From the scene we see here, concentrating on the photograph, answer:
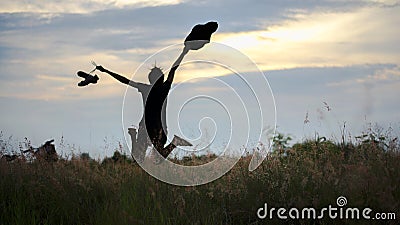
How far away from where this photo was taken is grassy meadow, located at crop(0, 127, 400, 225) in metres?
6.65

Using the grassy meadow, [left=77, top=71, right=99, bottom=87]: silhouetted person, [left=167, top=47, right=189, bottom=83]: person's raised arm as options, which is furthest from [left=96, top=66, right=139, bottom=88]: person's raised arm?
the grassy meadow

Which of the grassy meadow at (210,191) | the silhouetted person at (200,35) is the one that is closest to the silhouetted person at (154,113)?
the silhouetted person at (200,35)

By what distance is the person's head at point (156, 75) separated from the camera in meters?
9.57

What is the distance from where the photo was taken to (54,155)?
980cm

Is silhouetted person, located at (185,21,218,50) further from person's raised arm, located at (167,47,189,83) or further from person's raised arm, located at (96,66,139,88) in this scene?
person's raised arm, located at (96,66,139,88)

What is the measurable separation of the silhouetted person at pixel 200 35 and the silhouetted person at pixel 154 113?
0.43 feet

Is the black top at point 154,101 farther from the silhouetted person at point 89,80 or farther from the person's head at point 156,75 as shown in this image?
the silhouetted person at point 89,80

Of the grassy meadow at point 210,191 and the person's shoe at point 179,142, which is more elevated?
the person's shoe at point 179,142

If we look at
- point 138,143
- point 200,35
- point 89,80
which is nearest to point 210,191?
point 138,143

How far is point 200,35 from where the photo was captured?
31.7 feet

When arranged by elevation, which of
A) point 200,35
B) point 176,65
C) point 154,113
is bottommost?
point 154,113

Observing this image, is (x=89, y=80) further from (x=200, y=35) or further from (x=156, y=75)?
(x=200, y=35)

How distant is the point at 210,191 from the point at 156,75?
2.71m

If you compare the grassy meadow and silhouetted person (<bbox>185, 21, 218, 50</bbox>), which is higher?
silhouetted person (<bbox>185, 21, 218, 50</bbox>)
